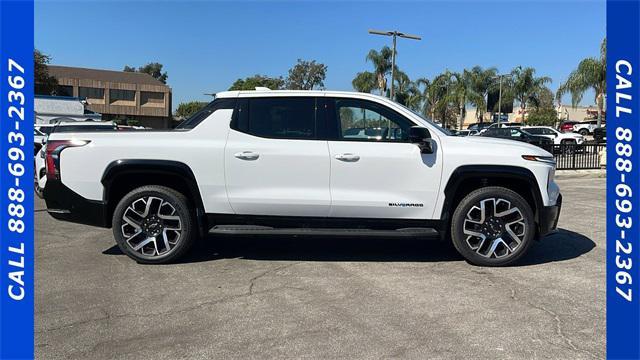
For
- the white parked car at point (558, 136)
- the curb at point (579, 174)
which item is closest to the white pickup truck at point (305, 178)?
the curb at point (579, 174)

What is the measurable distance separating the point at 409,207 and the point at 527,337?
1890mm

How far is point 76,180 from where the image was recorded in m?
5.31

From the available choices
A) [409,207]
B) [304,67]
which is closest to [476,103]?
[304,67]

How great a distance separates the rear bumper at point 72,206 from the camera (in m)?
5.34

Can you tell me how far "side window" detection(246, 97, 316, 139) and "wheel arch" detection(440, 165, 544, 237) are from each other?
1534 millimetres

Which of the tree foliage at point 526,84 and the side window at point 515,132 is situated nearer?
the side window at point 515,132

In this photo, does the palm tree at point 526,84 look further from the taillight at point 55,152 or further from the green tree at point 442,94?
the taillight at point 55,152

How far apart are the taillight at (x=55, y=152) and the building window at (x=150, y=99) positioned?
77.1 meters

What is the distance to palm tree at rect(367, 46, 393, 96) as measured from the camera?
50.4 m

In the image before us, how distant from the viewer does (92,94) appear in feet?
245

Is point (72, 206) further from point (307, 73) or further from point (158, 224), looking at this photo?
point (307, 73)

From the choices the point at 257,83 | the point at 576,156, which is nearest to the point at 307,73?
the point at 257,83

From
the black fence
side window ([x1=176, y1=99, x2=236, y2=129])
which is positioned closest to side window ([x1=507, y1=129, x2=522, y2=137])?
the black fence

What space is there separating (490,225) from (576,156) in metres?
13.4
